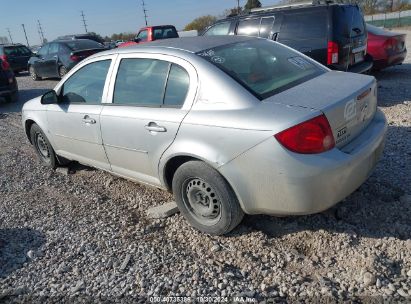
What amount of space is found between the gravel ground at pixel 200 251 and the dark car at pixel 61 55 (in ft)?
31.4

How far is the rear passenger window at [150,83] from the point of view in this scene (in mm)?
3133

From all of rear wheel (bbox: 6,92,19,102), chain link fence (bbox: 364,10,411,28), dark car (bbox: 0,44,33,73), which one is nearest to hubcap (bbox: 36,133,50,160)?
rear wheel (bbox: 6,92,19,102)

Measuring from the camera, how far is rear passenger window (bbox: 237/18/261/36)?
7680 mm

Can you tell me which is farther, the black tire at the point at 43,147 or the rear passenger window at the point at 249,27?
the rear passenger window at the point at 249,27

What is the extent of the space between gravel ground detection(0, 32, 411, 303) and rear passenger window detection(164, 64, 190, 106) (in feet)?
3.82

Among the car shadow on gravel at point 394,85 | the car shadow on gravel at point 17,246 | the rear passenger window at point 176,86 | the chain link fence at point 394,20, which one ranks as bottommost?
the chain link fence at point 394,20

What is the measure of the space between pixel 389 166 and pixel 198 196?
2.28m

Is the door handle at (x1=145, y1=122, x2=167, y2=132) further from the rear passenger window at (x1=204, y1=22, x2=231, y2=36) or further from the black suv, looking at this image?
the rear passenger window at (x1=204, y1=22, x2=231, y2=36)

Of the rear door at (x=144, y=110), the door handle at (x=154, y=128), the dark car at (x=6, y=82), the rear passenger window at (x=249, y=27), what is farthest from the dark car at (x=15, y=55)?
the door handle at (x=154, y=128)

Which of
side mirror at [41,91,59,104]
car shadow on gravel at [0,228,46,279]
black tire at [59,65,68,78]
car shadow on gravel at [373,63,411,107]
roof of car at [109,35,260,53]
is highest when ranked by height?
roof of car at [109,35,260,53]

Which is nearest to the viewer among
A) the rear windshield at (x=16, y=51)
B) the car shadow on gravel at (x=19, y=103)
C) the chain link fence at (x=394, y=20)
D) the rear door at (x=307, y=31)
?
the rear door at (x=307, y=31)

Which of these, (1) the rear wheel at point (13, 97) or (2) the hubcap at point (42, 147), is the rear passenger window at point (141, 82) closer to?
(2) the hubcap at point (42, 147)

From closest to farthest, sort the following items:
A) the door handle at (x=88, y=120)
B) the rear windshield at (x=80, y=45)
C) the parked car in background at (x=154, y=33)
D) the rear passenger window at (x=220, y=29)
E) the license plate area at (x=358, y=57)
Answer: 1. the door handle at (x=88, y=120)
2. the license plate area at (x=358, y=57)
3. the rear passenger window at (x=220, y=29)
4. the rear windshield at (x=80, y=45)
5. the parked car in background at (x=154, y=33)

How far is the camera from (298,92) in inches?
113
